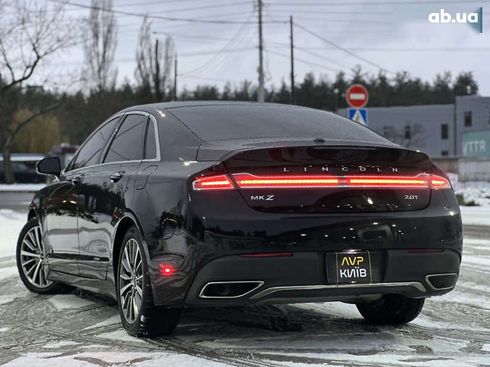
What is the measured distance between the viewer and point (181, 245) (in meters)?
3.90

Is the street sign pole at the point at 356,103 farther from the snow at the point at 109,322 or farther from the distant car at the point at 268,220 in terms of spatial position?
the snow at the point at 109,322

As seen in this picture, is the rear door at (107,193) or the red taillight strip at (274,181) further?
the rear door at (107,193)

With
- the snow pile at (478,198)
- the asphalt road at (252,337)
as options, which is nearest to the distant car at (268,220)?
the asphalt road at (252,337)

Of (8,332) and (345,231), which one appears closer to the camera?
(345,231)

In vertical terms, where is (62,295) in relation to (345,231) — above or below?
below

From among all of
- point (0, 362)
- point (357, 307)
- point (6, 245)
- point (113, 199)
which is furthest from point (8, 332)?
point (6, 245)

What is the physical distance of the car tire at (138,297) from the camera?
421cm

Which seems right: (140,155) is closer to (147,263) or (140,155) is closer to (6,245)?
(147,263)

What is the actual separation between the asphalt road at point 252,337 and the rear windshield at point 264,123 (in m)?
1.28

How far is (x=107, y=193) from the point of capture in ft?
15.9

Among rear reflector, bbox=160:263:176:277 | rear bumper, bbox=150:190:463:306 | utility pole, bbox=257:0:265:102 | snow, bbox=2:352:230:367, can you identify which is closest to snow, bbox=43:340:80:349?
snow, bbox=2:352:230:367

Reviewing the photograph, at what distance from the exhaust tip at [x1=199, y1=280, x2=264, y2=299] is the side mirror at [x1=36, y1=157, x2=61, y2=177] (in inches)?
112

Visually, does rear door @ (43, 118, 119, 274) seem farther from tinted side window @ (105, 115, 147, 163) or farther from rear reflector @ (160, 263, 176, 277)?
rear reflector @ (160, 263, 176, 277)

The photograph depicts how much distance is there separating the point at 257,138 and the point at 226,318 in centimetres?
144
